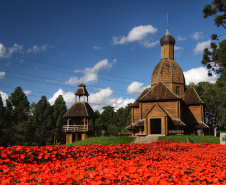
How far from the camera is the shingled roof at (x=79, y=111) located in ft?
137

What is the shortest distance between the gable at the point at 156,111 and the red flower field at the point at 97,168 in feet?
72.5

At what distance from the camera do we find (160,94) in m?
38.2

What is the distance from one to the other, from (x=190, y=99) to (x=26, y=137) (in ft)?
122

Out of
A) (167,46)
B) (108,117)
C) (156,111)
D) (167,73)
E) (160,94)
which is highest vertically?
(167,46)

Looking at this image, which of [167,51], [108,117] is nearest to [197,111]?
[167,51]

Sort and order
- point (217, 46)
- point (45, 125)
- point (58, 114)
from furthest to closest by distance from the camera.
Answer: point (58, 114), point (45, 125), point (217, 46)

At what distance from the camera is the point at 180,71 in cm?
4366

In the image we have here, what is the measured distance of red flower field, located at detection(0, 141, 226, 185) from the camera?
4875mm

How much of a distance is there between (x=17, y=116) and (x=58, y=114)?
422 inches

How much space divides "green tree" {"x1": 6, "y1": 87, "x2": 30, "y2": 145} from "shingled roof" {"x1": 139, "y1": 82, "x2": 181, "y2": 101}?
96.2 ft

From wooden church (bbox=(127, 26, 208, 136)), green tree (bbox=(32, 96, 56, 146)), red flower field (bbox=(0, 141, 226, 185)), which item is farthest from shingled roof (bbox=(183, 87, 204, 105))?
green tree (bbox=(32, 96, 56, 146))

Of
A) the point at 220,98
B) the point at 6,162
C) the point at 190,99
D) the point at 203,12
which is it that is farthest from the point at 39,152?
the point at 220,98

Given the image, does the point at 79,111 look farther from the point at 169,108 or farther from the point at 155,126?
the point at 169,108

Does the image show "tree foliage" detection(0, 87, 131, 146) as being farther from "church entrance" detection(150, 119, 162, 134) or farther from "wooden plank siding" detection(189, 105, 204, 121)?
"wooden plank siding" detection(189, 105, 204, 121)
